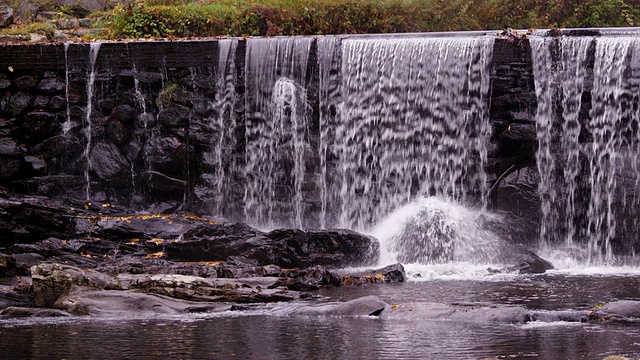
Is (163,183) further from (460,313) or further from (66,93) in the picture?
(460,313)

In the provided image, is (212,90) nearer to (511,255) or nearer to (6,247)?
(6,247)

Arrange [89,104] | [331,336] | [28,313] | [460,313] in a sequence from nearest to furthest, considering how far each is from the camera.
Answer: [331,336], [460,313], [28,313], [89,104]

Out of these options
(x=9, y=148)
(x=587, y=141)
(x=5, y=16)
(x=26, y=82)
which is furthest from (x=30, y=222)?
(x=5, y=16)

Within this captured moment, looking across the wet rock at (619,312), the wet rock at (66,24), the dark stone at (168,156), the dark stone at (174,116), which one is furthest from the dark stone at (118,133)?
the wet rock at (619,312)

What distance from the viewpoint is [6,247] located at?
15.6m

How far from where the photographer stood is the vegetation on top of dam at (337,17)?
21.7m

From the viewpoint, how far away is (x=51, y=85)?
1892 cm

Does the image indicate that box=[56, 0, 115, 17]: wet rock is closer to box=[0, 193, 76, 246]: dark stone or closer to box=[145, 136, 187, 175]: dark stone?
box=[145, 136, 187, 175]: dark stone

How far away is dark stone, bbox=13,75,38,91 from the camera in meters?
18.9

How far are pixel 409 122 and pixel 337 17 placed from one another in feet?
18.0

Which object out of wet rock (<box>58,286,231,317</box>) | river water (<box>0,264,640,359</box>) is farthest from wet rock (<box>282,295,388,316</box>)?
wet rock (<box>58,286,231,317</box>)

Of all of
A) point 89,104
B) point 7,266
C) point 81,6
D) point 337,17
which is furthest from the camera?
point 81,6

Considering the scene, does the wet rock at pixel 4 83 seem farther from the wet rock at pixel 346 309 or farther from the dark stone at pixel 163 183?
the wet rock at pixel 346 309

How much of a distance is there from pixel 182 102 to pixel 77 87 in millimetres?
2151
